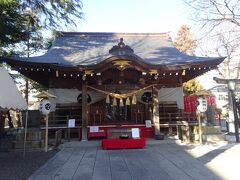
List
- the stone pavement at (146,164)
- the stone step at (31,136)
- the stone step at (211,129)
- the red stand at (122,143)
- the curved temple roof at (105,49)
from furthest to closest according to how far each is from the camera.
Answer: the curved temple roof at (105,49), the stone step at (211,129), the stone step at (31,136), the red stand at (122,143), the stone pavement at (146,164)

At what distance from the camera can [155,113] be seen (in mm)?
13812

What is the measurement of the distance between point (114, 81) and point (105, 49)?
3.51 metres

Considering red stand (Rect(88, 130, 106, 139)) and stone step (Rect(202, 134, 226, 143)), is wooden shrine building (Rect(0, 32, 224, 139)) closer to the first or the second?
red stand (Rect(88, 130, 106, 139))

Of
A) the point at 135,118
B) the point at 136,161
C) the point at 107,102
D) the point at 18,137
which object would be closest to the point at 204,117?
the point at 135,118

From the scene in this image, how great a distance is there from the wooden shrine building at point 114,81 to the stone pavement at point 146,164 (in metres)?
3.56

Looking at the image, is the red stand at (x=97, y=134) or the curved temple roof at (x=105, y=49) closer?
the red stand at (x=97, y=134)

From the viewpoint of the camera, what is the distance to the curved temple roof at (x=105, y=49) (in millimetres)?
14559

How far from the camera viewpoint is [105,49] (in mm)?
17484

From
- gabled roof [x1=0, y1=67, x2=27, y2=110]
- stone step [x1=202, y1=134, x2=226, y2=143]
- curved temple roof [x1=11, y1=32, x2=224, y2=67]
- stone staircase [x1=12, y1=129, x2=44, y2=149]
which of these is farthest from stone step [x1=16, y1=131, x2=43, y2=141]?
stone step [x1=202, y1=134, x2=226, y2=143]

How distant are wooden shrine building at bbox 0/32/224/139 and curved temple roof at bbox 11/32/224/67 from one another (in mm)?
53

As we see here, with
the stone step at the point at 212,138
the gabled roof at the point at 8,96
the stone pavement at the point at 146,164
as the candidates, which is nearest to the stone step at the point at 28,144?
the stone pavement at the point at 146,164

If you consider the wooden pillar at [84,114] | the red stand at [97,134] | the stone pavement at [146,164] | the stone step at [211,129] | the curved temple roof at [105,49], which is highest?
the curved temple roof at [105,49]

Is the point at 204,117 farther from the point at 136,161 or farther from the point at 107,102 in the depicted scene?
the point at 136,161

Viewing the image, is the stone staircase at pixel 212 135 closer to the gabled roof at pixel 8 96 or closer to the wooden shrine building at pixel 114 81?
the wooden shrine building at pixel 114 81
